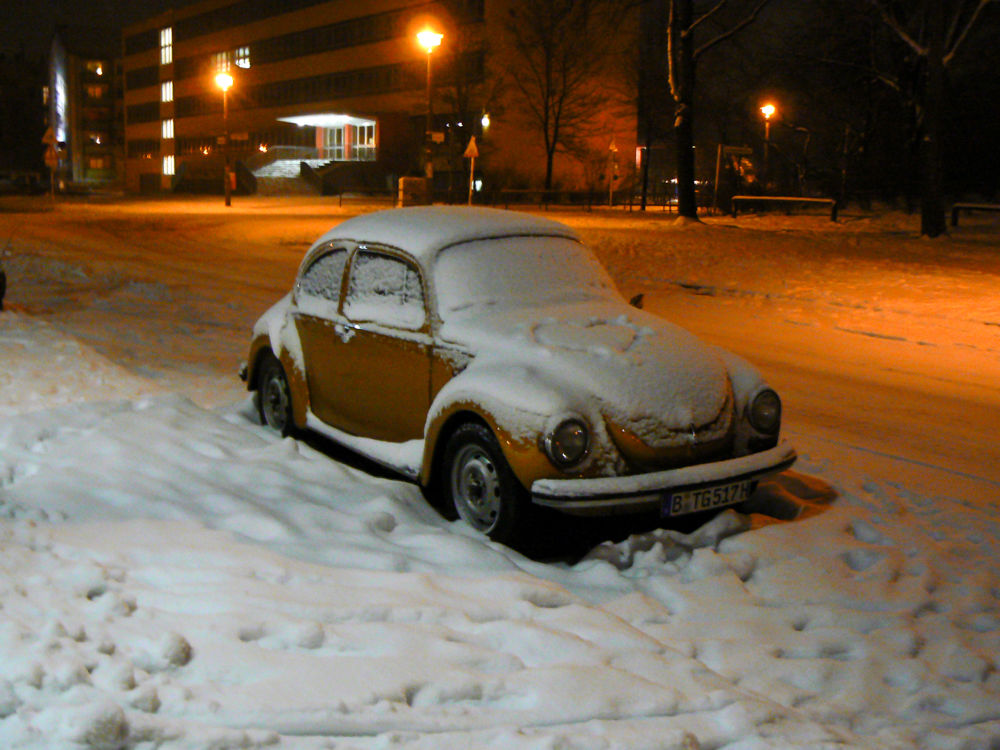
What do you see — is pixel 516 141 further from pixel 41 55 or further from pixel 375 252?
pixel 41 55

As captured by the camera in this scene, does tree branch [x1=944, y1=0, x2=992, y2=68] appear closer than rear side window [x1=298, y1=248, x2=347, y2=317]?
No

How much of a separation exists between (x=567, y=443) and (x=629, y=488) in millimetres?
360

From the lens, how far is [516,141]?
195 ft

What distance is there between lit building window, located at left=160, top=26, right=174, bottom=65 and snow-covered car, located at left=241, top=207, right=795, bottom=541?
314 feet

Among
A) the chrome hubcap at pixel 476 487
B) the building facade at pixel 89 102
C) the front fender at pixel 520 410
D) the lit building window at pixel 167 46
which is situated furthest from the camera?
the building facade at pixel 89 102

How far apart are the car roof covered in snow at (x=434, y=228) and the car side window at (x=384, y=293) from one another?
12 cm

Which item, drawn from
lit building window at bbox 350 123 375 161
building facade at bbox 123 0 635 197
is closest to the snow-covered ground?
building facade at bbox 123 0 635 197

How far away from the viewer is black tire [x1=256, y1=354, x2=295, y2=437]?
22.5ft

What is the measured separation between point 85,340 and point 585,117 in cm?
4961

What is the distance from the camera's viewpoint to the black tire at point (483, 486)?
4.89m

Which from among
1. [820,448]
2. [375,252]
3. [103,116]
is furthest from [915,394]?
[103,116]

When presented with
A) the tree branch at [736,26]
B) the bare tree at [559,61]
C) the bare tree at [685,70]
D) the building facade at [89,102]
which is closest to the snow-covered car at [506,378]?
the bare tree at [685,70]

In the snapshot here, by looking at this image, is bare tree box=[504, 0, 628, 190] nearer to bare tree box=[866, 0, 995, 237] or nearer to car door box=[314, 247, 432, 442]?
bare tree box=[866, 0, 995, 237]

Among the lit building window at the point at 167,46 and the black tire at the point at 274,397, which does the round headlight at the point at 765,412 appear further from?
the lit building window at the point at 167,46
